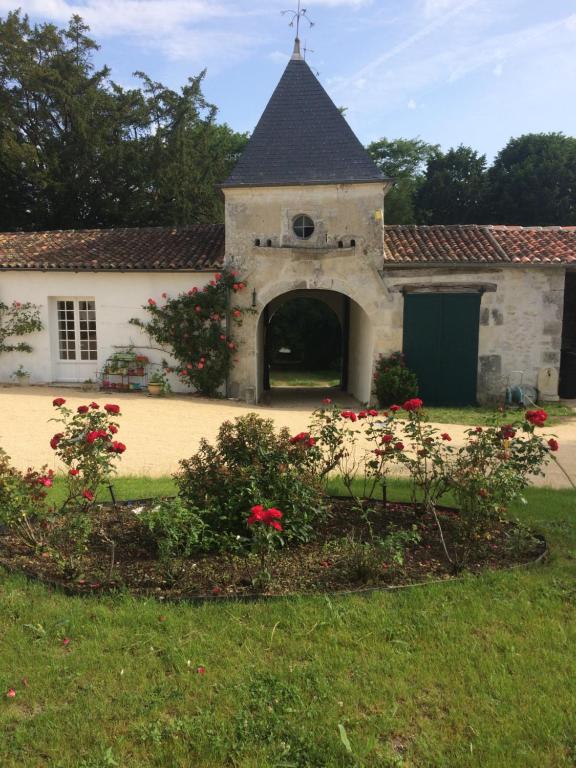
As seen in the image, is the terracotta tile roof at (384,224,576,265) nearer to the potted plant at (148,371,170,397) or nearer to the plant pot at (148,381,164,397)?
the potted plant at (148,371,170,397)

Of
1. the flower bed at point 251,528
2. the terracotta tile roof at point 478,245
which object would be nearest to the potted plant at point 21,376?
the terracotta tile roof at point 478,245

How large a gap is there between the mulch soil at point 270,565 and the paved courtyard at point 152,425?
2596mm

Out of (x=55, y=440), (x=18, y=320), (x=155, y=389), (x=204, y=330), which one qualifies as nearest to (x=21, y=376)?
(x=18, y=320)

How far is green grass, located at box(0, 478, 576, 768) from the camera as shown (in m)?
2.35

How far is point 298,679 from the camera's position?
109 inches

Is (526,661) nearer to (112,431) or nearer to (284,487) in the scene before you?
(284,487)

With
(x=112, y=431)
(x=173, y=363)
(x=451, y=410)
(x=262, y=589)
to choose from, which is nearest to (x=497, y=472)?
(x=262, y=589)

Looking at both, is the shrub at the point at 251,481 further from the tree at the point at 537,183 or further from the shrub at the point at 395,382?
the tree at the point at 537,183

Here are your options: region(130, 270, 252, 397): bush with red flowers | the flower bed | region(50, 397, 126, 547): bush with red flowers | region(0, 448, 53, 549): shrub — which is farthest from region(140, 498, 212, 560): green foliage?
region(130, 270, 252, 397): bush with red flowers

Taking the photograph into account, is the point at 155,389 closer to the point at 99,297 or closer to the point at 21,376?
the point at 99,297

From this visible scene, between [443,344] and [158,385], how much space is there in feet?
21.1

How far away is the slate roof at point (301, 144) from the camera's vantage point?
1262 centimetres

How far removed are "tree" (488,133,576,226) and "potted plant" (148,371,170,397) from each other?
21663mm

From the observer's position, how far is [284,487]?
166 inches
